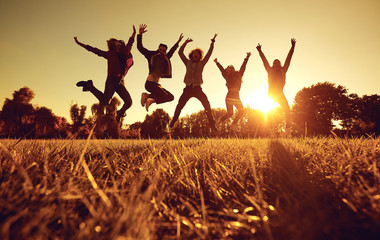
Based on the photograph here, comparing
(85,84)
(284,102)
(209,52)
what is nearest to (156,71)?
(209,52)

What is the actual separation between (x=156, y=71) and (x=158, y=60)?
394 millimetres

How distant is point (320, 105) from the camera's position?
27.8 metres

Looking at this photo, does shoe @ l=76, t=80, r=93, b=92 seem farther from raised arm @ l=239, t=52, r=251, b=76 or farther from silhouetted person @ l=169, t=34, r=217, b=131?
raised arm @ l=239, t=52, r=251, b=76

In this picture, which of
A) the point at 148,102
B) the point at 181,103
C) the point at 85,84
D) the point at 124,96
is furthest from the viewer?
the point at 181,103

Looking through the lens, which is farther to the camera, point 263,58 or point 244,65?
point 244,65

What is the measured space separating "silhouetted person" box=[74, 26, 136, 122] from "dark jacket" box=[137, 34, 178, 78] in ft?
1.52

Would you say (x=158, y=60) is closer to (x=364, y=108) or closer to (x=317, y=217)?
(x=317, y=217)

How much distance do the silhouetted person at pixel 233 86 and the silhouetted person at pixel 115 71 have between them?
3.64 m

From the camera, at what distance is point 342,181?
1.42 metres

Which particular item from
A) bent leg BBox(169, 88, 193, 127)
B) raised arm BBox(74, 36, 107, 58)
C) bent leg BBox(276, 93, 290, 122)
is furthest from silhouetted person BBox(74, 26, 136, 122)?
bent leg BBox(276, 93, 290, 122)

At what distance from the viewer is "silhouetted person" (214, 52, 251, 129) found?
298 inches

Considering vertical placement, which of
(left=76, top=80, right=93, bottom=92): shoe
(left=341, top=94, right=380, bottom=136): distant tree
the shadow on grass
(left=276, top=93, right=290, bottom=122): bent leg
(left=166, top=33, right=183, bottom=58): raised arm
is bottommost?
the shadow on grass

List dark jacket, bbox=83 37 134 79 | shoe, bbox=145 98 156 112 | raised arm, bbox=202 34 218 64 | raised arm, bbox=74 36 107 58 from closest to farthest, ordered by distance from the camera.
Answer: dark jacket, bbox=83 37 134 79 → raised arm, bbox=74 36 107 58 → shoe, bbox=145 98 156 112 → raised arm, bbox=202 34 218 64

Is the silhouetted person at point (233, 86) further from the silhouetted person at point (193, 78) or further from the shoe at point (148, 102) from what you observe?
the shoe at point (148, 102)
